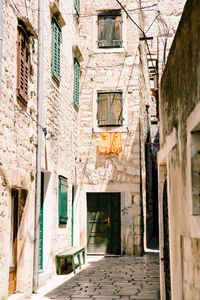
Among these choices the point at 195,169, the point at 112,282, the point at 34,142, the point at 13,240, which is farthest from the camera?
the point at 112,282

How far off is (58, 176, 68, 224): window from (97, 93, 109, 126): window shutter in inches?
124

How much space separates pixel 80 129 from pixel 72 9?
3636 millimetres

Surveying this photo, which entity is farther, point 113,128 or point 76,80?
point 113,128

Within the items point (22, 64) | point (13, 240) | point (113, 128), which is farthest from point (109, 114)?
point (13, 240)

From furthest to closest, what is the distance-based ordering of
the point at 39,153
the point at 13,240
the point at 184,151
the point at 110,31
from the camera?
the point at 110,31, the point at 39,153, the point at 13,240, the point at 184,151

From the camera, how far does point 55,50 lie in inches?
415

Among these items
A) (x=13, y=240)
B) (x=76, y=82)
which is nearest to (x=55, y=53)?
(x=76, y=82)

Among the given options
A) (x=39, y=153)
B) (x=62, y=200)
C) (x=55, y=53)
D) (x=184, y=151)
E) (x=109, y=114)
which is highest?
(x=55, y=53)

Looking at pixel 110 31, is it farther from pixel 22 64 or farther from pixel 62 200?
pixel 22 64

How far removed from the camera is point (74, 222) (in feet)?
44.0

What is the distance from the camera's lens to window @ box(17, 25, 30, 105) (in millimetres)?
7391

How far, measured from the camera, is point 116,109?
45.8ft

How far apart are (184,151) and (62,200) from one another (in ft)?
21.4

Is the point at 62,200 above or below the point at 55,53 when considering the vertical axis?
below
